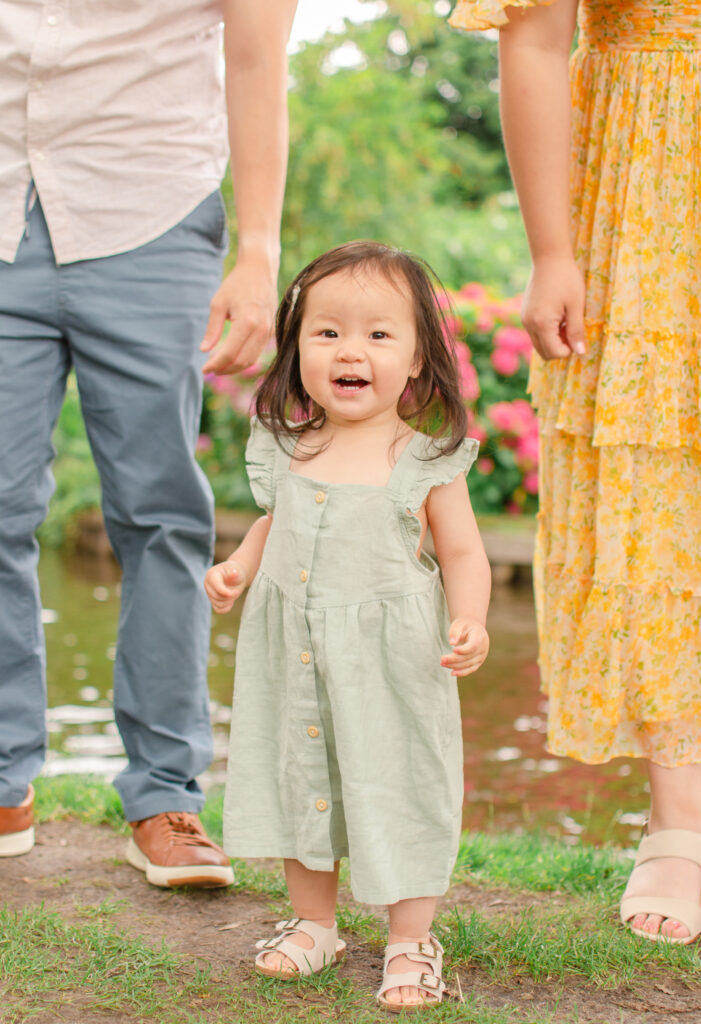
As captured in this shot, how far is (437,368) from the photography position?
6.27 ft

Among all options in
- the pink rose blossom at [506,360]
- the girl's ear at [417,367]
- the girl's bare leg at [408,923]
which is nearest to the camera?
the girl's bare leg at [408,923]

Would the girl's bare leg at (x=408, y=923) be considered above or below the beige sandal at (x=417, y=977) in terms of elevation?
above

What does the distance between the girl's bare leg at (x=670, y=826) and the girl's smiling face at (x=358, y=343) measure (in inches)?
34.0

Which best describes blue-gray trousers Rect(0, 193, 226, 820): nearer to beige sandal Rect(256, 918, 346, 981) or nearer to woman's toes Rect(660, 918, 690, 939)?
beige sandal Rect(256, 918, 346, 981)

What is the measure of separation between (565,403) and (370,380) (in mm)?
492

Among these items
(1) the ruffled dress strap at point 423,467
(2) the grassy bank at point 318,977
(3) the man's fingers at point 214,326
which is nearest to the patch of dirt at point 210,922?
(2) the grassy bank at point 318,977

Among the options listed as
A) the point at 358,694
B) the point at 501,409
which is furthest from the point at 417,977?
the point at 501,409

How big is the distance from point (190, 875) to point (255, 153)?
132cm

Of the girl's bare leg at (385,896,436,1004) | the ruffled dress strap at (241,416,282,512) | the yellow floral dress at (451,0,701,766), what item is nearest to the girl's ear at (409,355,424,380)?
the ruffled dress strap at (241,416,282,512)

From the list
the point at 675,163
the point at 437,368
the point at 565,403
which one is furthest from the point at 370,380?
the point at 675,163

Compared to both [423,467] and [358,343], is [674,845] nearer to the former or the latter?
[423,467]

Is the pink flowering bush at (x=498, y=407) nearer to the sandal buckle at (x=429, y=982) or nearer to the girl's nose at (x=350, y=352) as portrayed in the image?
the girl's nose at (x=350, y=352)

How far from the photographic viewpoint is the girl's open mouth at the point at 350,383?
71.9 inches

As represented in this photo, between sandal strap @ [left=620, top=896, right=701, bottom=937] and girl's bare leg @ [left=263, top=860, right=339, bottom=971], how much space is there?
53 cm
